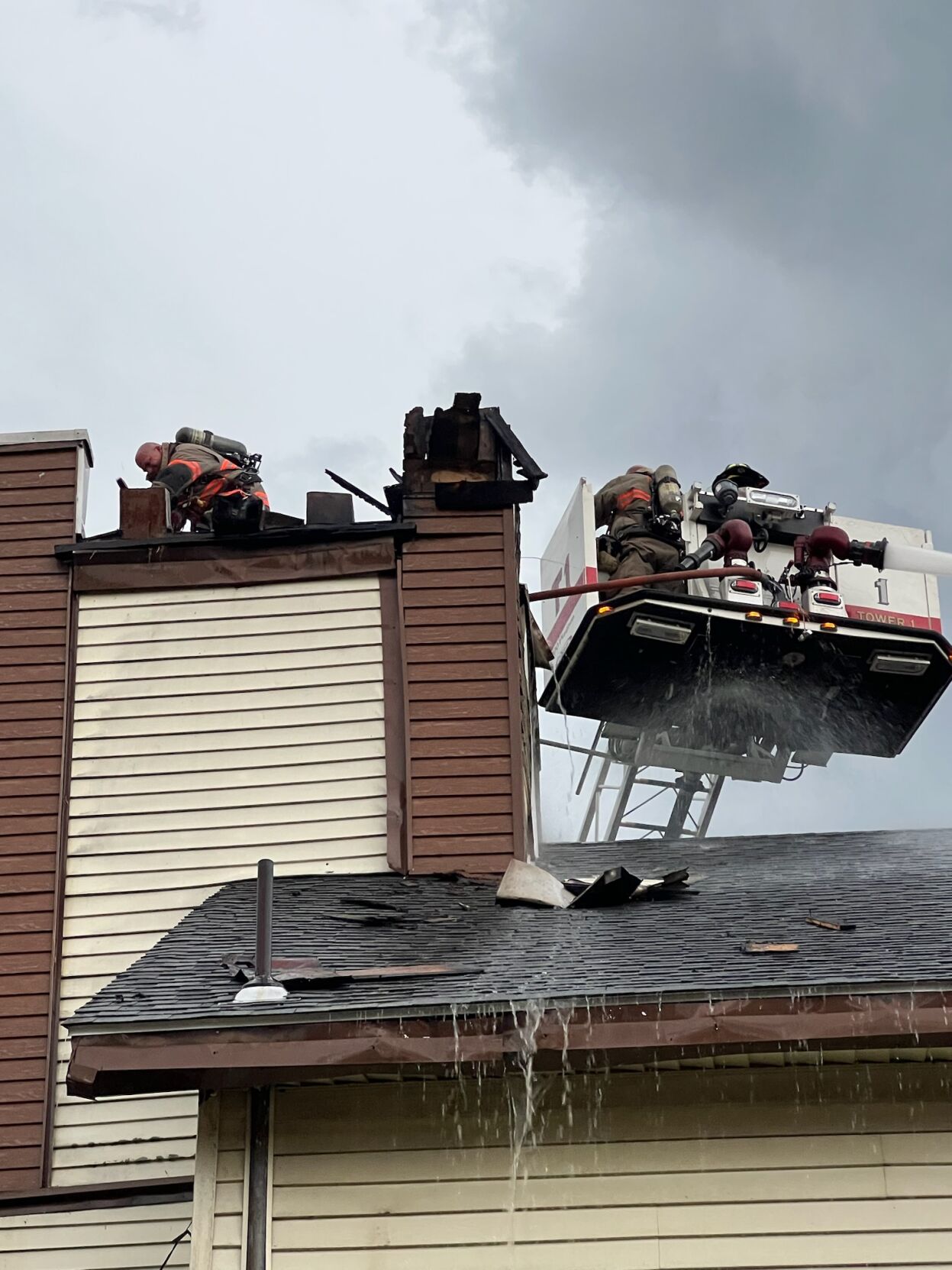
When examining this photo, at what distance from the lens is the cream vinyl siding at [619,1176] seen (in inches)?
233

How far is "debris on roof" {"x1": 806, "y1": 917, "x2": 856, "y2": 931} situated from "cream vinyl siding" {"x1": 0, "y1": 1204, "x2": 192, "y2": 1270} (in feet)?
11.1

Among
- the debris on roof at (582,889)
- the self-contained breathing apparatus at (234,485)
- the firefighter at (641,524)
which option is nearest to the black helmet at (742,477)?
the firefighter at (641,524)

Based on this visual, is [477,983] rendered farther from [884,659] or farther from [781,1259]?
[884,659]

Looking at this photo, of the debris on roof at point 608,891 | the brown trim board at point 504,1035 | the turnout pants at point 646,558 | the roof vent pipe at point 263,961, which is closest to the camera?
the brown trim board at point 504,1035

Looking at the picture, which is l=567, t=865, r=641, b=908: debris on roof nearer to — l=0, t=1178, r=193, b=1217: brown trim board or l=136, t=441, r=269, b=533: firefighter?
l=0, t=1178, r=193, b=1217: brown trim board

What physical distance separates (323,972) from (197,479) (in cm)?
545

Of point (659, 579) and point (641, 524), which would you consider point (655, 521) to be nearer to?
point (641, 524)

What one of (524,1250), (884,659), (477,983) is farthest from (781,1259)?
(884,659)

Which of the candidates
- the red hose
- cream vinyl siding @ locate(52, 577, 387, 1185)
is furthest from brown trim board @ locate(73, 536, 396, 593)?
the red hose

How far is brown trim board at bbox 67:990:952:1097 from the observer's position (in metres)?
5.68

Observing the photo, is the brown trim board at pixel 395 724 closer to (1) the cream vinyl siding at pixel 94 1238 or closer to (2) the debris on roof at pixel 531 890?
(2) the debris on roof at pixel 531 890

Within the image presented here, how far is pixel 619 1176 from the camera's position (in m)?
6.04

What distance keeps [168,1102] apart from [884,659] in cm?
752

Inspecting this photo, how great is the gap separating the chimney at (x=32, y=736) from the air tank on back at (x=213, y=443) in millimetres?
1589
